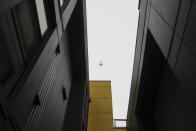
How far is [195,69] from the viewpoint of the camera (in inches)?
134

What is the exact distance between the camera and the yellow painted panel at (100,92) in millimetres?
13452

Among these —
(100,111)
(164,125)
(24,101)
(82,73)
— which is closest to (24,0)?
Result: (24,101)

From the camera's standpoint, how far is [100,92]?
13719mm

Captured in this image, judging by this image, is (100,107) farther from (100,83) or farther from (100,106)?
(100,83)

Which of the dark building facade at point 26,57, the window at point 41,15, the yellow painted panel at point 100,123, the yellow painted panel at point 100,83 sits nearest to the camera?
the dark building facade at point 26,57

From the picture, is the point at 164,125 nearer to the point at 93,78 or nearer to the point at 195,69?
the point at 195,69

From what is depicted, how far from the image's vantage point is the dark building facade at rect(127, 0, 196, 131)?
12.3 feet

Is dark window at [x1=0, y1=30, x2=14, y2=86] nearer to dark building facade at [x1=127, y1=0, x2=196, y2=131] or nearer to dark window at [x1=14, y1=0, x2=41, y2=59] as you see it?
dark window at [x1=14, y1=0, x2=41, y2=59]

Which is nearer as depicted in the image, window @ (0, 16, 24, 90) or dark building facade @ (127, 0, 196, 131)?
window @ (0, 16, 24, 90)

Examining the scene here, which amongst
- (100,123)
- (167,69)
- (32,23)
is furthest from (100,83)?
(32,23)

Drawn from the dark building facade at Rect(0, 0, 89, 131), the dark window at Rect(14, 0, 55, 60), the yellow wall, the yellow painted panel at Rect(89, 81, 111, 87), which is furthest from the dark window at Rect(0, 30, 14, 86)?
the yellow painted panel at Rect(89, 81, 111, 87)

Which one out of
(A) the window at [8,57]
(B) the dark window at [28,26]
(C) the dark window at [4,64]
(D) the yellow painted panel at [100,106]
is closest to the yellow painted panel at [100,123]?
(D) the yellow painted panel at [100,106]

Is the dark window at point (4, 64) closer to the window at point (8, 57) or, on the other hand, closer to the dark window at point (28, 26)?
the window at point (8, 57)

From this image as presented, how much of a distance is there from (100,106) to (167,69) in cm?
668
